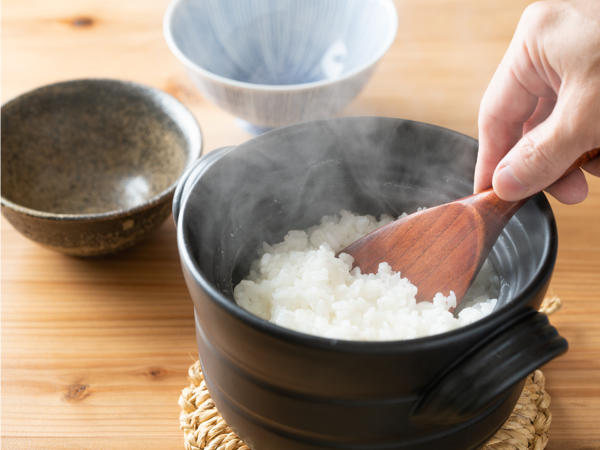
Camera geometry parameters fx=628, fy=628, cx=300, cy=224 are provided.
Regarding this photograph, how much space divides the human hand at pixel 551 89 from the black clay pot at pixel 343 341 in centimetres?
6

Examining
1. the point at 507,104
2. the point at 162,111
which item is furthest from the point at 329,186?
the point at 162,111

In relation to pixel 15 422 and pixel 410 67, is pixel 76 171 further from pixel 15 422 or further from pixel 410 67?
pixel 410 67

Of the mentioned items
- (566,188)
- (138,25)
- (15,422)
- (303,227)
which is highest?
(566,188)

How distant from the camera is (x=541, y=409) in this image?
1149 millimetres

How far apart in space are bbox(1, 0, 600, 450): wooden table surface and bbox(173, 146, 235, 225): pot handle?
39cm

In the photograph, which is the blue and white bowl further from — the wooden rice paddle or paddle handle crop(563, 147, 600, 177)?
paddle handle crop(563, 147, 600, 177)

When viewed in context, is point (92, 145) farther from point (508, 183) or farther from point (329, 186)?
point (508, 183)

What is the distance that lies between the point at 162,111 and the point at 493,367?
1.17 meters

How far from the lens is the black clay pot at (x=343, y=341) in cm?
79

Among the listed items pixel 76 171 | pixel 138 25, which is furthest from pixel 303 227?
pixel 138 25

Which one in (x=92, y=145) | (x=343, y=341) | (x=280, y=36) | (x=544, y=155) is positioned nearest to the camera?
(x=343, y=341)

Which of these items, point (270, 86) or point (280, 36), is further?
point (280, 36)

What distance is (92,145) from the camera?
175 cm

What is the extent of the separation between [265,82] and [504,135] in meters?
0.95
